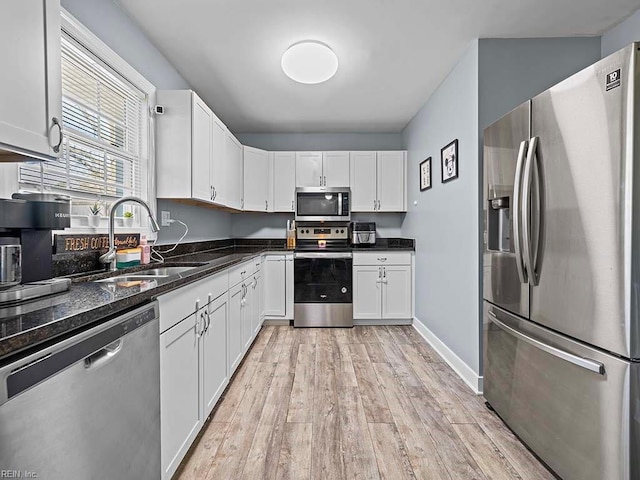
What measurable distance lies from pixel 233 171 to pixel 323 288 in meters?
1.72

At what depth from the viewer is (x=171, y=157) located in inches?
101

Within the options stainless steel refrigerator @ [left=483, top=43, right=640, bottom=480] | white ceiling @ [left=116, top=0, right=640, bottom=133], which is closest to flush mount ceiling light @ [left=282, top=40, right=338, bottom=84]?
white ceiling @ [left=116, top=0, right=640, bottom=133]

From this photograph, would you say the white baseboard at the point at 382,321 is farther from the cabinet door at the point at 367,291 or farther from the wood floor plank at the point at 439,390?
the wood floor plank at the point at 439,390

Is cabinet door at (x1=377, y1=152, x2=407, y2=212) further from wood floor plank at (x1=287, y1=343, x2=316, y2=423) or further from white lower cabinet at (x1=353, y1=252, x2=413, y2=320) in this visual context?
wood floor plank at (x1=287, y1=343, x2=316, y2=423)

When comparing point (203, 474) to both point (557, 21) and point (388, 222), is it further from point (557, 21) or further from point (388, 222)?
point (388, 222)

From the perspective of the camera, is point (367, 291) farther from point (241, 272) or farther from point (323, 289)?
point (241, 272)

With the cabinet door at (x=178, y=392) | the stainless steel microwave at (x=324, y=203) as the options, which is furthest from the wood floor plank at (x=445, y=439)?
the stainless steel microwave at (x=324, y=203)

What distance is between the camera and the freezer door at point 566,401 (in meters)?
1.24

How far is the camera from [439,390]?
2441 mm

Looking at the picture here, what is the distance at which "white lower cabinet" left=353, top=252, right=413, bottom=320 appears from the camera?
413 centimetres

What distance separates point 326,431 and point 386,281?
2.41m

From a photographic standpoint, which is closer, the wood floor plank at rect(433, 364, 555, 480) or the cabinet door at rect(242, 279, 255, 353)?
the wood floor plank at rect(433, 364, 555, 480)

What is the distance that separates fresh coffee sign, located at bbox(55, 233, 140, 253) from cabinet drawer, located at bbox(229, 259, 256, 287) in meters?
0.70

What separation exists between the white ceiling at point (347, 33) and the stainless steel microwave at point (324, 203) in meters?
1.19
